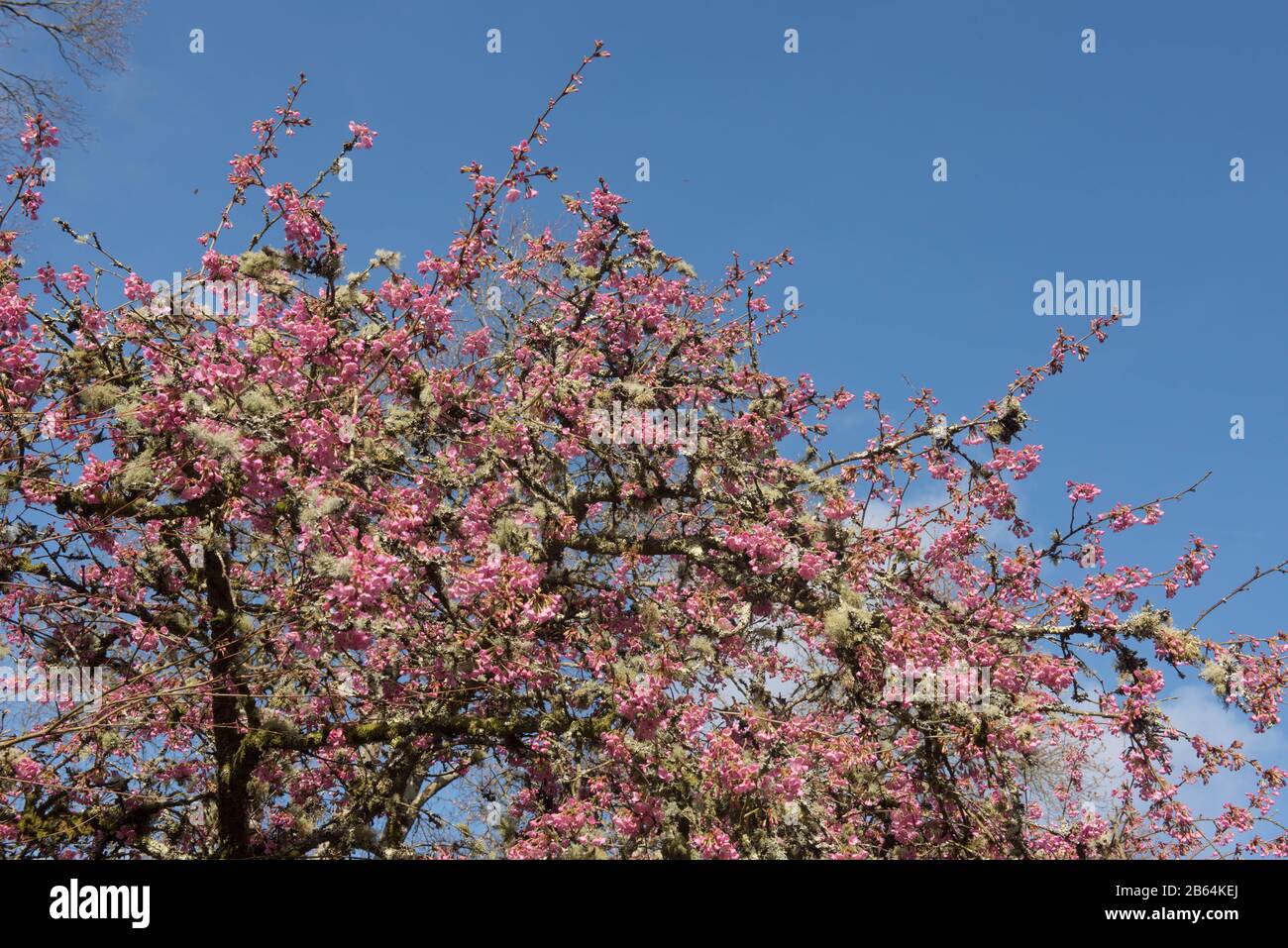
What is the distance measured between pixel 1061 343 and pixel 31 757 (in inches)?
308

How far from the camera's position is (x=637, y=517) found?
27.7 ft

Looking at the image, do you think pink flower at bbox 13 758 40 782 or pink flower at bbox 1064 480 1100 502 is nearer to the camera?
pink flower at bbox 13 758 40 782
